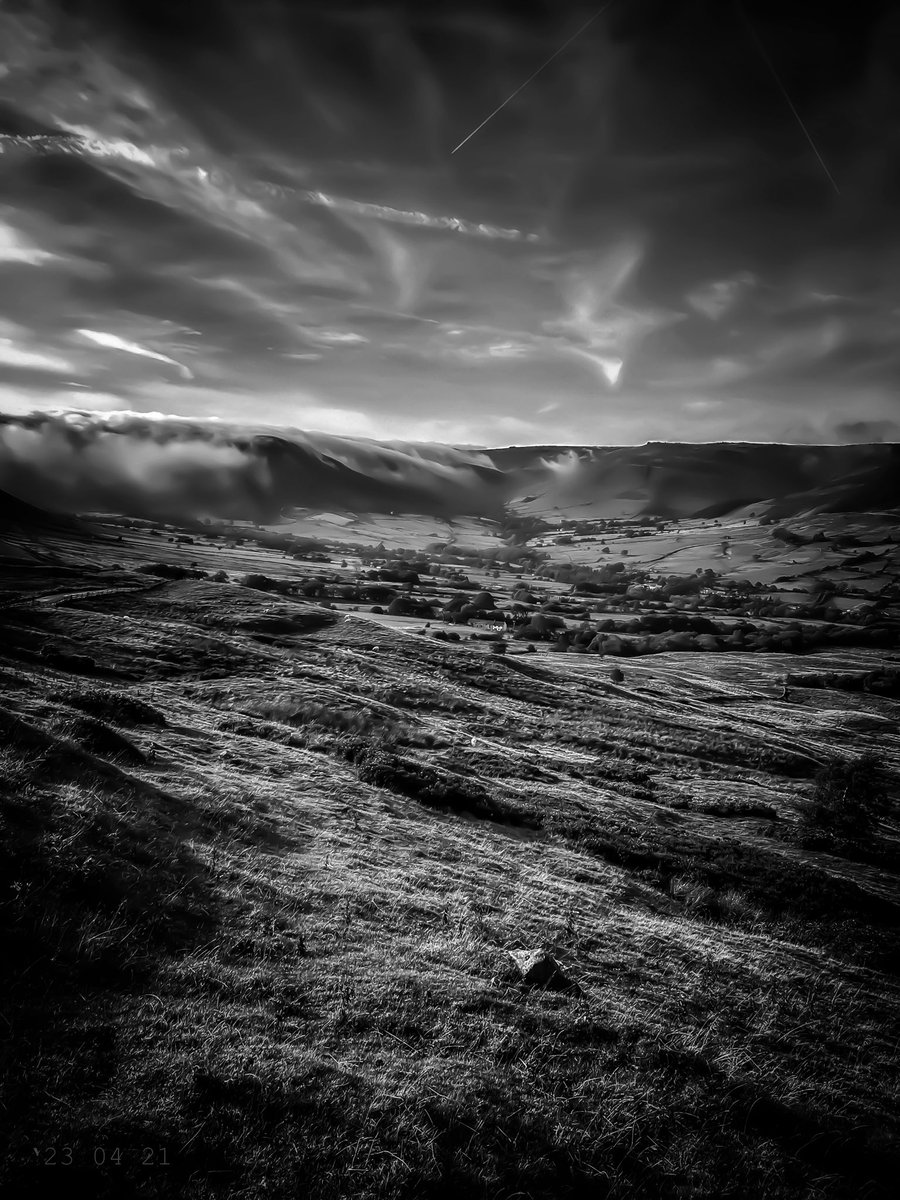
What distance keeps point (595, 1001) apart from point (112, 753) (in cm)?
1151

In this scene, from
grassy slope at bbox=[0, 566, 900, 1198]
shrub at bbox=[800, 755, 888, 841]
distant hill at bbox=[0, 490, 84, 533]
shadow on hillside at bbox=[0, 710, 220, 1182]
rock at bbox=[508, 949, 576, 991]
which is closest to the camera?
shadow on hillside at bbox=[0, 710, 220, 1182]

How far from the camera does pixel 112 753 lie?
13477 millimetres

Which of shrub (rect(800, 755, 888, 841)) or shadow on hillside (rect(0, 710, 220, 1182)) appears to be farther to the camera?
shrub (rect(800, 755, 888, 841))

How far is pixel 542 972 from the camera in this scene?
9.15 metres

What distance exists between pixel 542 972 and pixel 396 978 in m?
2.47

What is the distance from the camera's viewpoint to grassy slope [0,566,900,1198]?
5.52m

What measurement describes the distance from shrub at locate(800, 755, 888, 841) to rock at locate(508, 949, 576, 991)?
19.5m

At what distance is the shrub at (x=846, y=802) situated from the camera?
2427 cm

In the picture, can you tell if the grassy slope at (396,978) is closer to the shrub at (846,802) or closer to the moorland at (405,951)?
the moorland at (405,951)

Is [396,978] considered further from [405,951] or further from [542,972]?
[542,972]

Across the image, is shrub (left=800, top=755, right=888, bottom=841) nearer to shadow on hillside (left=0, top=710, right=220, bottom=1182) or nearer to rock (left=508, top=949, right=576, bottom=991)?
rock (left=508, top=949, right=576, bottom=991)

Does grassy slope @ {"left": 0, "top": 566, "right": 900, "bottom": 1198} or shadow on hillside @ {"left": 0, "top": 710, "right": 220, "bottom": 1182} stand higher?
shadow on hillside @ {"left": 0, "top": 710, "right": 220, "bottom": 1182}

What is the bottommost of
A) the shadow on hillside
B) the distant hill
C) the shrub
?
the shrub

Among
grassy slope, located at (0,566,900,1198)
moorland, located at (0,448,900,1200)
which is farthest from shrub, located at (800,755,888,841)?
grassy slope, located at (0,566,900,1198)
